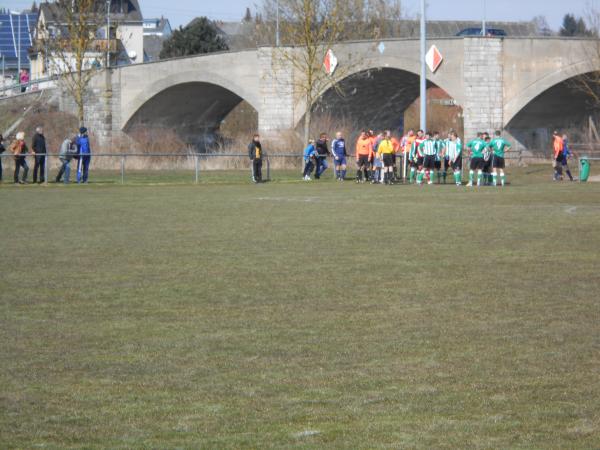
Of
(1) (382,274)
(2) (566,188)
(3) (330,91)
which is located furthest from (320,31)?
(1) (382,274)

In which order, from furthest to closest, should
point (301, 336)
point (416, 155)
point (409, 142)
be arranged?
point (409, 142) → point (416, 155) → point (301, 336)

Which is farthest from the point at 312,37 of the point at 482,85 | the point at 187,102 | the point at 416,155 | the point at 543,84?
the point at 187,102

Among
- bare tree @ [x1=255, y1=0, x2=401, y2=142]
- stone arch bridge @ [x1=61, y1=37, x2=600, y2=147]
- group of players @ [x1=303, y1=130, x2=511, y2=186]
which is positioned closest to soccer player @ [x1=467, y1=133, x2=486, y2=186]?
group of players @ [x1=303, y1=130, x2=511, y2=186]

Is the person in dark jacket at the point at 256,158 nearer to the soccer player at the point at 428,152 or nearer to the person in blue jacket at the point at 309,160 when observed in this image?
the person in blue jacket at the point at 309,160

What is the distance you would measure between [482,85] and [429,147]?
17951 millimetres

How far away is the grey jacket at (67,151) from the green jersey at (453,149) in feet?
36.5

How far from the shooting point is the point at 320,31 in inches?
1946

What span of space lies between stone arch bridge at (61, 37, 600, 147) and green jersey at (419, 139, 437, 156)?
16240mm

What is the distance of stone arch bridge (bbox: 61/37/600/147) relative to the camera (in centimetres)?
5234

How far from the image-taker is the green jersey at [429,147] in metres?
35.9

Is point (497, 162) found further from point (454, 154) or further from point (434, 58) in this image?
point (434, 58)

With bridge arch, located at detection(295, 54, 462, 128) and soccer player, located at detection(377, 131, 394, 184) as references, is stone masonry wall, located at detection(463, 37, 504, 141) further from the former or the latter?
soccer player, located at detection(377, 131, 394, 184)

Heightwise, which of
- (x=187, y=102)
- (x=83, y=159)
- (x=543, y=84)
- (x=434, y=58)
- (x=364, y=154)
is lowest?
(x=83, y=159)

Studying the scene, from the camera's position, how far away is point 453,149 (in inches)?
1415
